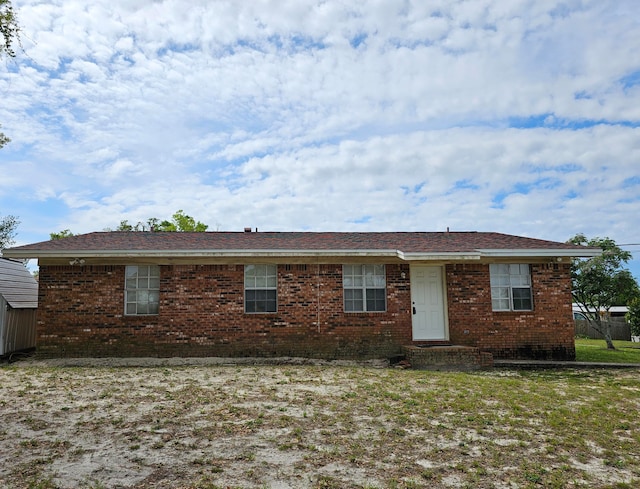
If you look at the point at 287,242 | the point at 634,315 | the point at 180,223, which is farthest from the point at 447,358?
the point at 180,223

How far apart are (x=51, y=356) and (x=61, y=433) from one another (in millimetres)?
7202

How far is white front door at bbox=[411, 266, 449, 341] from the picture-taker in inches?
506

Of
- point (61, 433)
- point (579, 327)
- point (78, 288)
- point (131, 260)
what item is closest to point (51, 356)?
point (78, 288)

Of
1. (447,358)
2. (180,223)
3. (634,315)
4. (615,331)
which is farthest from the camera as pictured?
(180,223)

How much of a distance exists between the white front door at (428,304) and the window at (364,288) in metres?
0.88

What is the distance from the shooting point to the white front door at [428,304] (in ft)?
42.2

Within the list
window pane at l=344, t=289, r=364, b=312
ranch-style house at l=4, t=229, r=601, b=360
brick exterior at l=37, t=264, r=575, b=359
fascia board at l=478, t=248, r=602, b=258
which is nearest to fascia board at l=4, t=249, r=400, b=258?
ranch-style house at l=4, t=229, r=601, b=360

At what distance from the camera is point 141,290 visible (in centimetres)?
1236

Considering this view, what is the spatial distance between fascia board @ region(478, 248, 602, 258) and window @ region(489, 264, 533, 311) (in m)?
0.52

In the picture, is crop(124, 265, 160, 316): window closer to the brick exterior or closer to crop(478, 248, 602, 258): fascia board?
the brick exterior

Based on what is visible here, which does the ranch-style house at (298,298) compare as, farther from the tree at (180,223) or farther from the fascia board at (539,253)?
the tree at (180,223)

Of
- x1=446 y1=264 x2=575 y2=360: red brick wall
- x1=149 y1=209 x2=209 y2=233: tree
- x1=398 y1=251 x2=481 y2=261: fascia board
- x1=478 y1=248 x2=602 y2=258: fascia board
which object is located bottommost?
x1=446 y1=264 x2=575 y2=360: red brick wall

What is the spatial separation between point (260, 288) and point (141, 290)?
298 centimetres

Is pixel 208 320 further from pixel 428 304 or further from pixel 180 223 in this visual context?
pixel 180 223
